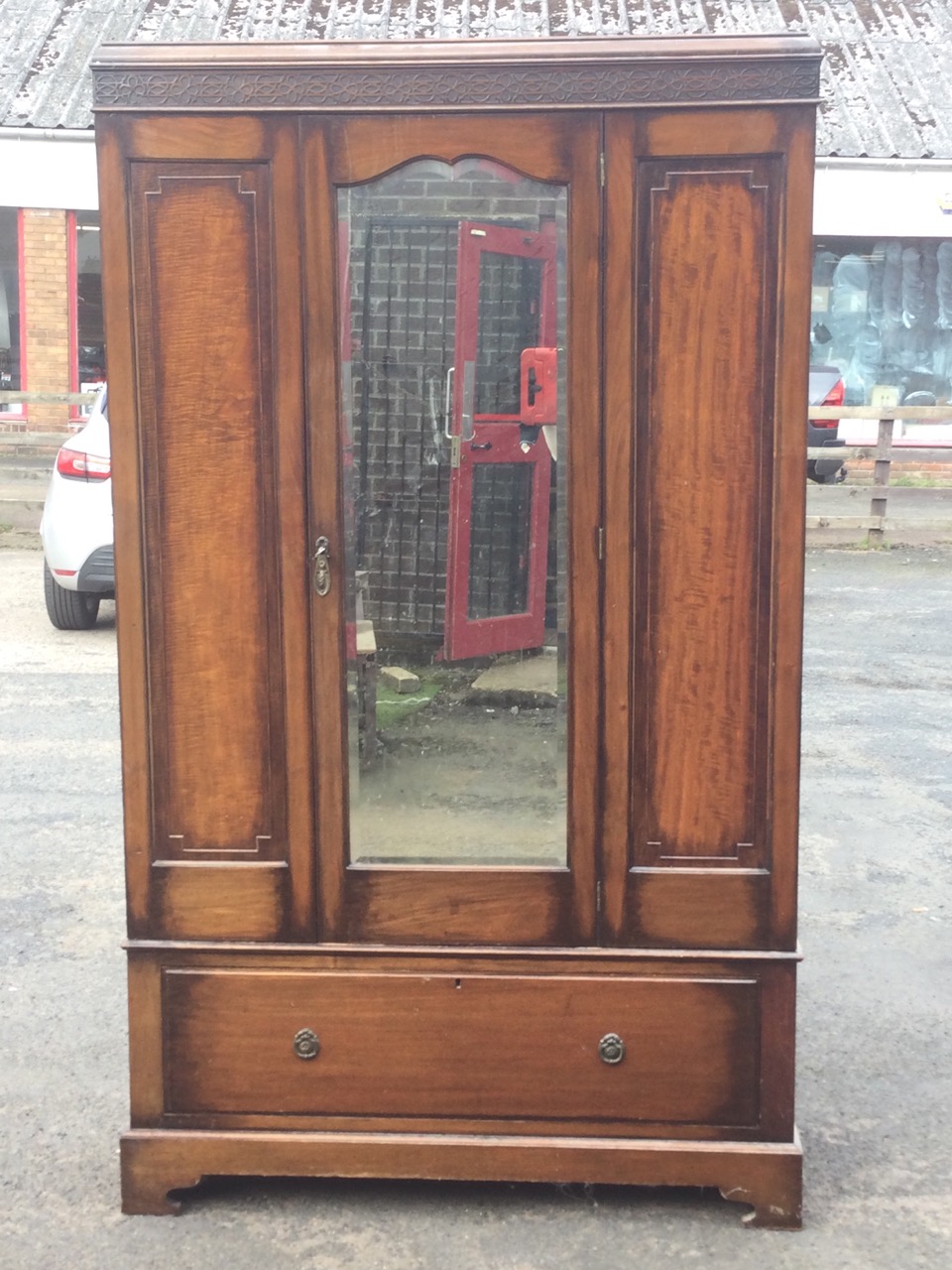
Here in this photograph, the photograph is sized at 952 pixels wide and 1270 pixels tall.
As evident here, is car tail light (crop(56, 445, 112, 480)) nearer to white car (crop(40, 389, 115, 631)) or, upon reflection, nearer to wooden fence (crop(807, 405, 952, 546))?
white car (crop(40, 389, 115, 631))

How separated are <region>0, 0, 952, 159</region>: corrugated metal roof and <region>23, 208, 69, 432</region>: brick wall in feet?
3.71

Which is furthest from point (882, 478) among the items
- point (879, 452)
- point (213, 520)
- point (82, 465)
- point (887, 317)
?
point (213, 520)

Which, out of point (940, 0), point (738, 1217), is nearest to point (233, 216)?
point (738, 1217)

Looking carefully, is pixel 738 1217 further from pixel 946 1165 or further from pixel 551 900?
pixel 551 900

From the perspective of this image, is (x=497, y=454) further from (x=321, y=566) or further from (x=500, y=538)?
(x=321, y=566)

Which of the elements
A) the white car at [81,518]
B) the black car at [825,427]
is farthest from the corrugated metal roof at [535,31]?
the white car at [81,518]

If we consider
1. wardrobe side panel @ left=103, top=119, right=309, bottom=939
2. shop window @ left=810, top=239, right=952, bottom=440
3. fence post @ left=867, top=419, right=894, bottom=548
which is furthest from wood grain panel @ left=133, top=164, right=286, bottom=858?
shop window @ left=810, top=239, right=952, bottom=440

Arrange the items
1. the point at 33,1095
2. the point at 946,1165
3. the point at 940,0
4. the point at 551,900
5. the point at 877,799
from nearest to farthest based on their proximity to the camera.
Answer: the point at 551,900 < the point at 946,1165 < the point at 33,1095 < the point at 877,799 < the point at 940,0

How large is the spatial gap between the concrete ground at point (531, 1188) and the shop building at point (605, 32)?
411 inches

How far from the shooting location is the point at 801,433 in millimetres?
2727

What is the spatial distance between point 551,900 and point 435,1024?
1.08ft

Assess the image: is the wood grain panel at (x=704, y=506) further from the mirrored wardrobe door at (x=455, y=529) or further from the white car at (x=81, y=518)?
the white car at (x=81, y=518)

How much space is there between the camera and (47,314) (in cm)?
1609

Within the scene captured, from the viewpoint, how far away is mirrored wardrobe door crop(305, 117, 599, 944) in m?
2.70
